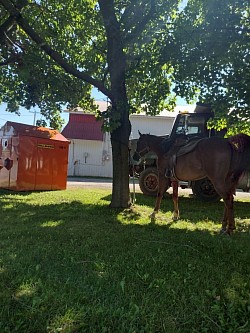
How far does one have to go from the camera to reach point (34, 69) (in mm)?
9625

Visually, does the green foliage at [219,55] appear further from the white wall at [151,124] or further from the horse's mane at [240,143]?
the white wall at [151,124]

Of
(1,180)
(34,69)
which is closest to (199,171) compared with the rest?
(34,69)

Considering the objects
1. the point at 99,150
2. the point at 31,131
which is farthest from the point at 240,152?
the point at 99,150

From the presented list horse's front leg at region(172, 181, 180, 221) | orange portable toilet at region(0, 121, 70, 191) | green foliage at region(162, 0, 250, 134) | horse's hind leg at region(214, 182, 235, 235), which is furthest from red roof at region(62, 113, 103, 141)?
horse's hind leg at region(214, 182, 235, 235)

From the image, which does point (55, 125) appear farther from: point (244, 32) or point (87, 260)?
point (87, 260)

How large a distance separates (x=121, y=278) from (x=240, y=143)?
12.2 ft

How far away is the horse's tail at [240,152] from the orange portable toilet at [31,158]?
8.47 m

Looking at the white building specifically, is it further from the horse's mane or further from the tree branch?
the horse's mane

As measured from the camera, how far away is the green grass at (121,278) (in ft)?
9.49

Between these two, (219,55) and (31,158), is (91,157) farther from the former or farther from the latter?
(219,55)

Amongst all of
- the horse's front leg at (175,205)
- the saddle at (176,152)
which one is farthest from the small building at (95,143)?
the saddle at (176,152)

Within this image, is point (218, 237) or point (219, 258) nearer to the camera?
point (219, 258)

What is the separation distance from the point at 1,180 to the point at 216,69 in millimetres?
9445

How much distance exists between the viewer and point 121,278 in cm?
371
